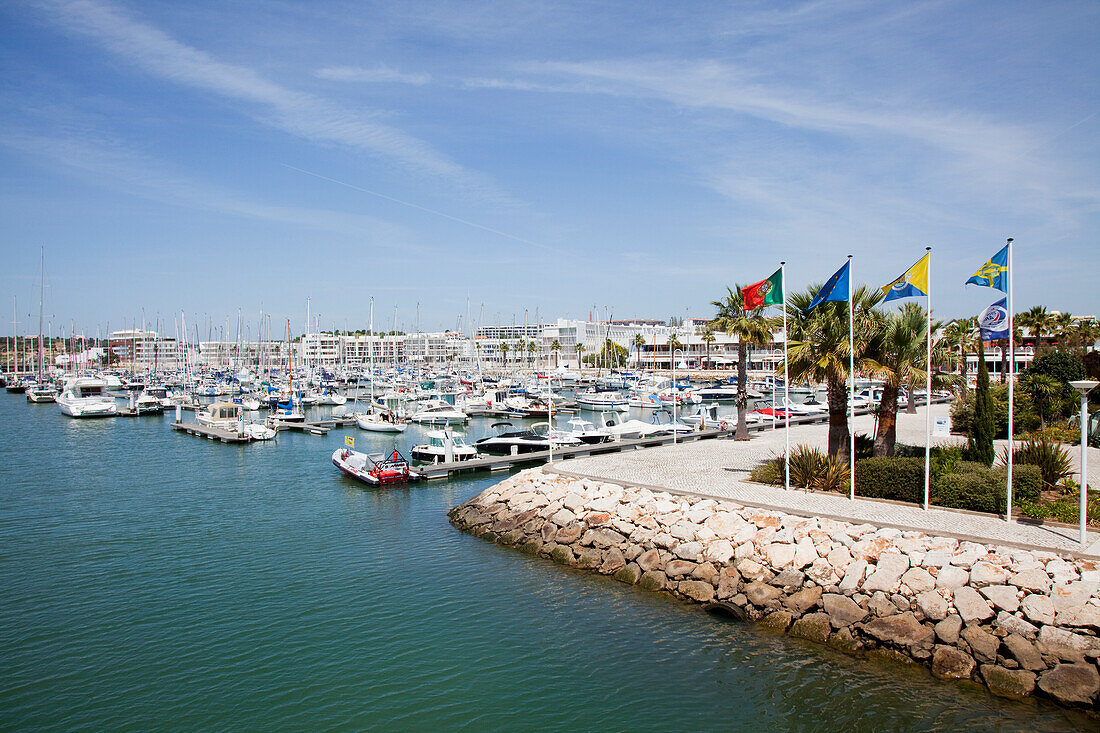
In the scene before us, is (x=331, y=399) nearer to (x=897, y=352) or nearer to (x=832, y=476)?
(x=832, y=476)

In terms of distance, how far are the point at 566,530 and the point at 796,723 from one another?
10.8 metres

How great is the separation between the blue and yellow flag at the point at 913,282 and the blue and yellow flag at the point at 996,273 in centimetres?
114

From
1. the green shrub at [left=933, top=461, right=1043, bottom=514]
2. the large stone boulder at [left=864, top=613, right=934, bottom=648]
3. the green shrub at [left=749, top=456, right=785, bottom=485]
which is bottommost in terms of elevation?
the large stone boulder at [left=864, top=613, right=934, bottom=648]

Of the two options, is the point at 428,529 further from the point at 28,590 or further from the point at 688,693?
the point at 688,693

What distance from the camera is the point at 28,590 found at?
65.2 ft

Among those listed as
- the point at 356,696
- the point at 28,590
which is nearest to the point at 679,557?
the point at 356,696

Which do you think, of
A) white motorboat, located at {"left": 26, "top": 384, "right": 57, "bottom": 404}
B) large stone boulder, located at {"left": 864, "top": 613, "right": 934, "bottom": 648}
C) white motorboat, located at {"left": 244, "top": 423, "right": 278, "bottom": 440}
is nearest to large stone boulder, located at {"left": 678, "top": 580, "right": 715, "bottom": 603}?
large stone boulder, located at {"left": 864, "top": 613, "right": 934, "bottom": 648}

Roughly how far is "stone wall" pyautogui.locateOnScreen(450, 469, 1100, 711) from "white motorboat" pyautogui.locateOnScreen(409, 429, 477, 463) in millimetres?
15194

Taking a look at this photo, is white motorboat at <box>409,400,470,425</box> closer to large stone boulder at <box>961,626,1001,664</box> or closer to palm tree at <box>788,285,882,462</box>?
palm tree at <box>788,285,882,462</box>

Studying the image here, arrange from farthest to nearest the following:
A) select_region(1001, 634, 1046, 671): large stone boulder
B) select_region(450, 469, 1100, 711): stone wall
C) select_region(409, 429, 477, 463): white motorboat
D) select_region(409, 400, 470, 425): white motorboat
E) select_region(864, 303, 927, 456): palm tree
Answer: select_region(409, 400, 470, 425): white motorboat, select_region(409, 429, 477, 463): white motorboat, select_region(864, 303, 927, 456): palm tree, select_region(450, 469, 1100, 711): stone wall, select_region(1001, 634, 1046, 671): large stone boulder

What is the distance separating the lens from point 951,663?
46.9 ft

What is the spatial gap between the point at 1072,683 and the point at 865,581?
411cm

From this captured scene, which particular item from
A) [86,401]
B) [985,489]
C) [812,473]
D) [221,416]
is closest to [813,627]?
[985,489]

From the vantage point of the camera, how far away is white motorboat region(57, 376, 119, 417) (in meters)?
70.5
